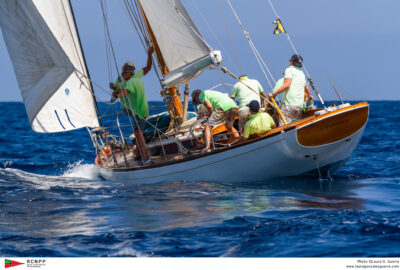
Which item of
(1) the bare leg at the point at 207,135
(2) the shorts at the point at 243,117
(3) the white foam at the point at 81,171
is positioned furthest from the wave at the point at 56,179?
(2) the shorts at the point at 243,117

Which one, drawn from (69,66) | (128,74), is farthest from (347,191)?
(69,66)

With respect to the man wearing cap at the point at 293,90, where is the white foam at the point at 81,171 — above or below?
below

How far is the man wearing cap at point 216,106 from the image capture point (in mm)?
10094

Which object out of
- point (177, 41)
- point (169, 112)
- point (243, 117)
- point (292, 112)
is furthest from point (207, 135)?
point (169, 112)

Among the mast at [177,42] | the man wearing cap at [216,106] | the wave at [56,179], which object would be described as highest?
the mast at [177,42]

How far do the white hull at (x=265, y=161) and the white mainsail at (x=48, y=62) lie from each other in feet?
9.93

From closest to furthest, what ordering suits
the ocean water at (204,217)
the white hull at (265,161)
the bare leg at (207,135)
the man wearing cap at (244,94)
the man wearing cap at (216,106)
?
the ocean water at (204,217), the white hull at (265,161), the bare leg at (207,135), the man wearing cap at (216,106), the man wearing cap at (244,94)

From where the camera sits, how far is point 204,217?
717cm

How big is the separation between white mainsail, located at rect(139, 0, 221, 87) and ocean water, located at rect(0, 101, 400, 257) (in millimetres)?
1964

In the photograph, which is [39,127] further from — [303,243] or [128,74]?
[303,243]

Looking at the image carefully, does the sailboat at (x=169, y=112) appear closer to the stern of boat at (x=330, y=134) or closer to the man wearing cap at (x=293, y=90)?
the stern of boat at (x=330, y=134)

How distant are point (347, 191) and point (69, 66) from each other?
20.5 feet

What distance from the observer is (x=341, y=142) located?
31.7 feet

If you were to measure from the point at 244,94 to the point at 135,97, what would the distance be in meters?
2.10
